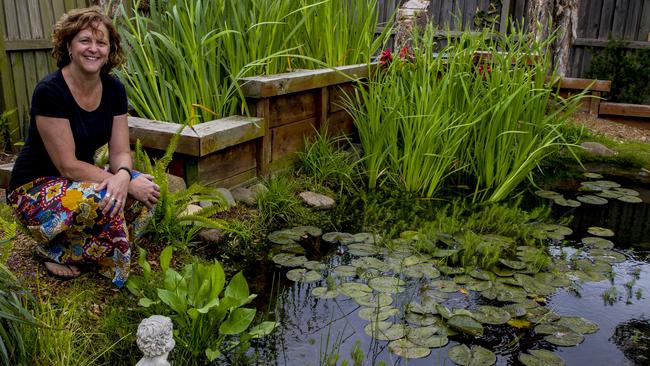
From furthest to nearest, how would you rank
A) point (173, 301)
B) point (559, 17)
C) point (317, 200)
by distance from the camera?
1. point (559, 17)
2. point (317, 200)
3. point (173, 301)

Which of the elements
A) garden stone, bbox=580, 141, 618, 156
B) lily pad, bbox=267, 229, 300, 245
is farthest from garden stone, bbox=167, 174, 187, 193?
garden stone, bbox=580, 141, 618, 156

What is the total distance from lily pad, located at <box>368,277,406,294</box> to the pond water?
10mm

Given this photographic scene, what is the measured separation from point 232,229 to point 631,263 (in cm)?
207

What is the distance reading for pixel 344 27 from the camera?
457cm

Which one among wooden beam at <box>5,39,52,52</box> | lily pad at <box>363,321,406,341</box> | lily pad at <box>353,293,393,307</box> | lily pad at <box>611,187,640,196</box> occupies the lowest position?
lily pad at <box>611,187,640,196</box>

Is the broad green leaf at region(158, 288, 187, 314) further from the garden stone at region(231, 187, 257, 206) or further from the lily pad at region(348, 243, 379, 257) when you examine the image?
the garden stone at region(231, 187, 257, 206)

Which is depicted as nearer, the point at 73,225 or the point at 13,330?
the point at 13,330

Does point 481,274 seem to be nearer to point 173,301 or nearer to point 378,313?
point 378,313

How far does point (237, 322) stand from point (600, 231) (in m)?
2.41

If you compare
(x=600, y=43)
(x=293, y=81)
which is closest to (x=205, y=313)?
(x=293, y=81)

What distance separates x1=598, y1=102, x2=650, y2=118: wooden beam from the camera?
618cm

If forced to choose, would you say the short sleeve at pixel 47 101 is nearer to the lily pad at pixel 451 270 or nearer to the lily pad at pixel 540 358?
the lily pad at pixel 451 270

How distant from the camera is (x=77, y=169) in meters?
2.36

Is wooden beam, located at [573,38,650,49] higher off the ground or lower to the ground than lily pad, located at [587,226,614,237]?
higher
